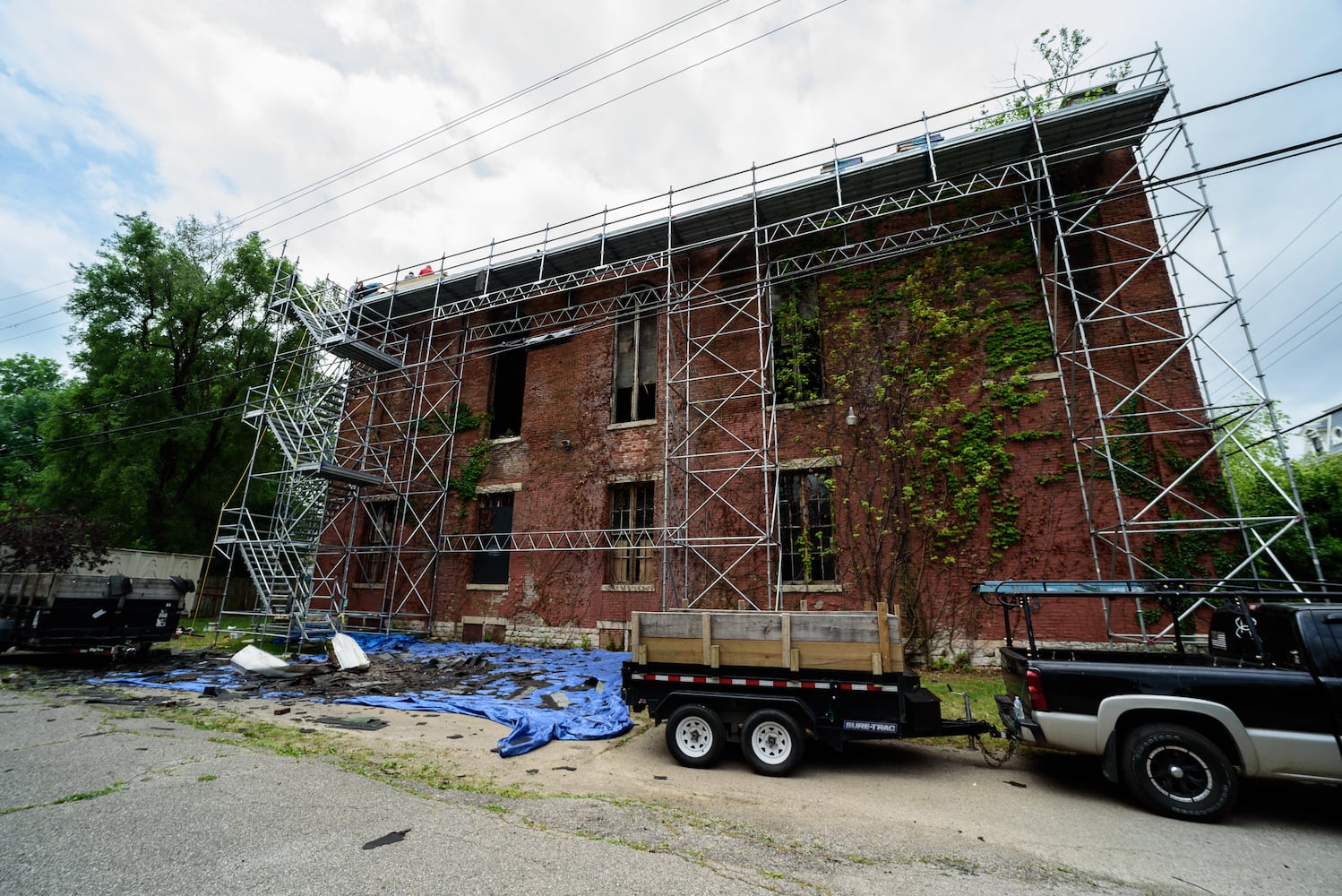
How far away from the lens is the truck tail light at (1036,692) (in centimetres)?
536

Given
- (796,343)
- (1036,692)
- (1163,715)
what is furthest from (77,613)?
(1163,715)

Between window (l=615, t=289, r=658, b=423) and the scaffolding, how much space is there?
0.49 metres

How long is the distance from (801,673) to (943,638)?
21.5 feet

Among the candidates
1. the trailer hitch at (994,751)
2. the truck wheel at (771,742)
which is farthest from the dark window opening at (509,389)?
the trailer hitch at (994,751)

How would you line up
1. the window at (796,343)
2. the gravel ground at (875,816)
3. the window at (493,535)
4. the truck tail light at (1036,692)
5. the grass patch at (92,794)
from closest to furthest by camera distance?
the gravel ground at (875,816) < the grass patch at (92,794) < the truck tail light at (1036,692) < the window at (796,343) < the window at (493,535)

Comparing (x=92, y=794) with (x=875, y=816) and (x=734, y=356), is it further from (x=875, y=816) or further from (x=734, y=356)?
(x=734, y=356)

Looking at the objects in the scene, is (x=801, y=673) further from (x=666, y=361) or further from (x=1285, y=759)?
(x=666, y=361)

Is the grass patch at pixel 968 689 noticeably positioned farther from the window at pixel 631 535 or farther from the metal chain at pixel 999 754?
the window at pixel 631 535

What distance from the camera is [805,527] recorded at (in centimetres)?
1271

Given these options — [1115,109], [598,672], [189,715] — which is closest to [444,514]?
[598,672]

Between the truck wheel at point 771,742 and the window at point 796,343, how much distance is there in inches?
330

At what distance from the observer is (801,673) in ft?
20.1

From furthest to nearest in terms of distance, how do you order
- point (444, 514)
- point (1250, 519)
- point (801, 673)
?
point (444, 514), point (1250, 519), point (801, 673)

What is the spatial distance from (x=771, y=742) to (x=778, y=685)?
605 mm
